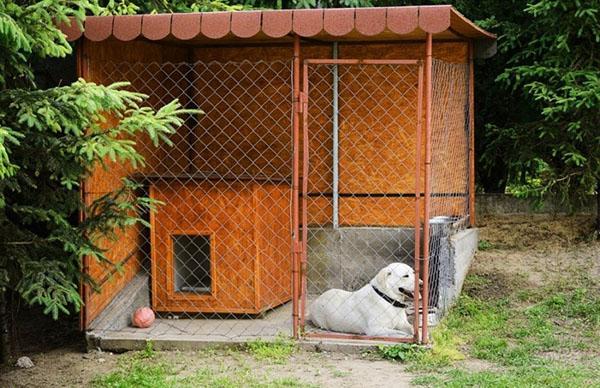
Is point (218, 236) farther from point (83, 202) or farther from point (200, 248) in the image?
point (83, 202)

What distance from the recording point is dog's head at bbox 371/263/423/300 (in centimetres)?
749

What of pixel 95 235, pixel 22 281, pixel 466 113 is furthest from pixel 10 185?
pixel 466 113

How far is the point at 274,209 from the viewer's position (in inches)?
338

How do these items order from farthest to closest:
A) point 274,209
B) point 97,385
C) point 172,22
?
point 274,209
point 172,22
point 97,385

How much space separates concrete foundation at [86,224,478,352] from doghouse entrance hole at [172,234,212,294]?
0.33 meters

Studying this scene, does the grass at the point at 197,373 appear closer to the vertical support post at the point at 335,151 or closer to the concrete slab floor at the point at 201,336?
the concrete slab floor at the point at 201,336

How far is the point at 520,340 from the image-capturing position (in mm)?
7555

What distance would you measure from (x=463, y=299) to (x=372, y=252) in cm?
107

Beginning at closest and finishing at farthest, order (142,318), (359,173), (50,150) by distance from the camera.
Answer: (50,150)
(142,318)
(359,173)

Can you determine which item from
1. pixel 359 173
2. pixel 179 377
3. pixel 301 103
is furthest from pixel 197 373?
pixel 359 173

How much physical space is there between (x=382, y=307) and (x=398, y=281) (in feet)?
0.87

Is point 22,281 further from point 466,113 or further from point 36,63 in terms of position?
point 466,113

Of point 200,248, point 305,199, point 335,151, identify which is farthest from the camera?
point 335,151

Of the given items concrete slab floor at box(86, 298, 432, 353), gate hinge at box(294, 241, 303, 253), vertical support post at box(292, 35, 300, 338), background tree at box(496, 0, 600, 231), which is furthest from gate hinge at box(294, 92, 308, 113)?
background tree at box(496, 0, 600, 231)
